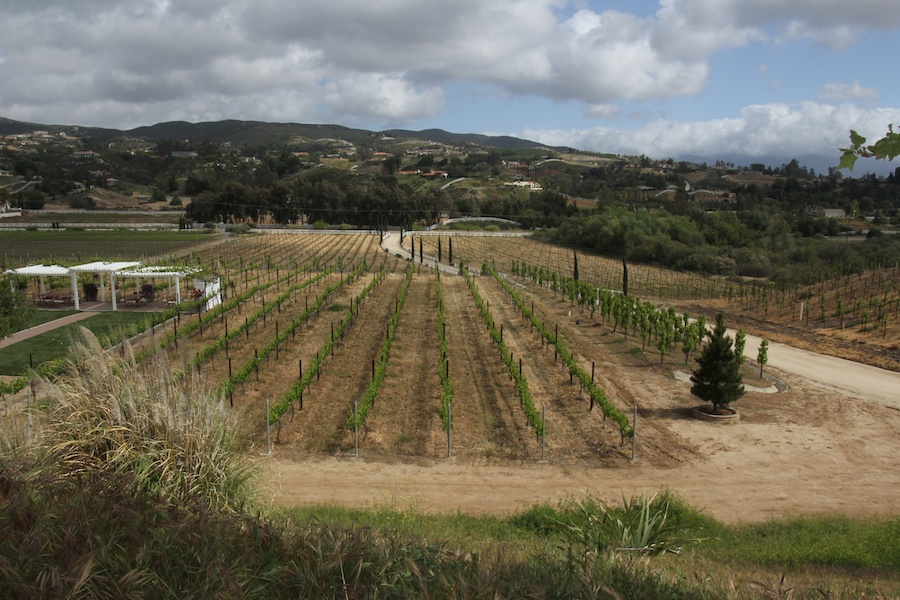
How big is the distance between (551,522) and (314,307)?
2151 centimetres

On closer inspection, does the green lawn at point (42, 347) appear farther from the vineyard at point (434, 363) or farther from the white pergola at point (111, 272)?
the vineyard at point (434, 363)

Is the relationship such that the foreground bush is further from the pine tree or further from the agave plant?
the pine tree

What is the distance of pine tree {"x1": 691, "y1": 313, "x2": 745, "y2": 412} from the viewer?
54.6 feet

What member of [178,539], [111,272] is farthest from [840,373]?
[111,272]

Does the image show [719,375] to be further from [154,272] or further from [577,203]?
[577,203]

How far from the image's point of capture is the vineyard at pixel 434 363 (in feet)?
47.5

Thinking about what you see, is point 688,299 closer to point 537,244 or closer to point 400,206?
point 537,244

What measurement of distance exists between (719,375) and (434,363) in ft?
28.7

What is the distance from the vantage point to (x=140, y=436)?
21.6ft

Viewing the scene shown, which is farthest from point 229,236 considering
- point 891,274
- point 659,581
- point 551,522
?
point 659,581

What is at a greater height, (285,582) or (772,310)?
(285,582)

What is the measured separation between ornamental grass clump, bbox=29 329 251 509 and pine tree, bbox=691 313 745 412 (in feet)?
43.4

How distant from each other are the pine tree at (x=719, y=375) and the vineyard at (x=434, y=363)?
4.75 feet

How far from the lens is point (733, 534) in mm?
9734
